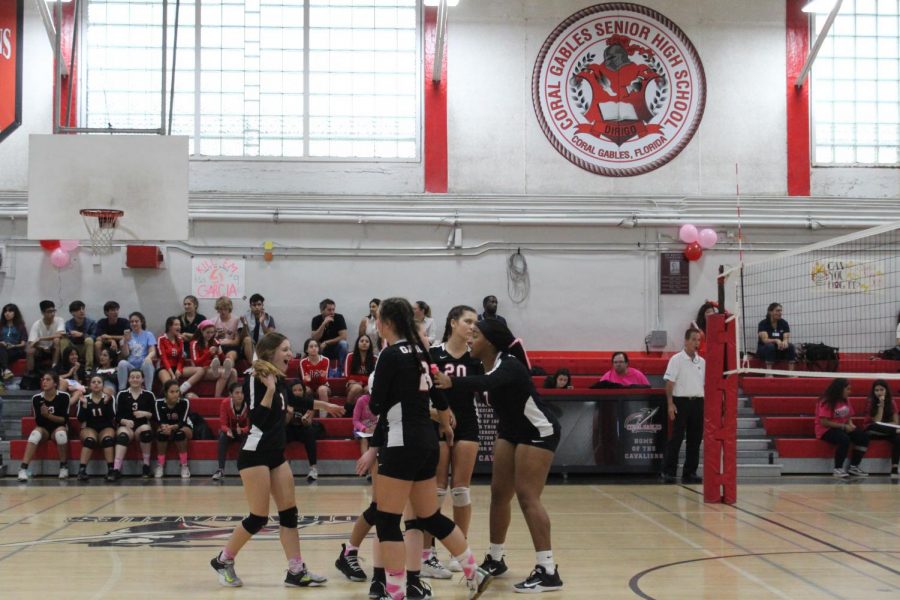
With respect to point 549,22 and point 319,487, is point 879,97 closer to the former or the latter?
point 549,22

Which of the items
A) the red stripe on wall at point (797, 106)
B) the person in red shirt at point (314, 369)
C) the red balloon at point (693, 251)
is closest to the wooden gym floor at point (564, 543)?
the person in red shirt at point (314, 369)

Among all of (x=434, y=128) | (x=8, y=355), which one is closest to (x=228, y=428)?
(x=8, y=355)

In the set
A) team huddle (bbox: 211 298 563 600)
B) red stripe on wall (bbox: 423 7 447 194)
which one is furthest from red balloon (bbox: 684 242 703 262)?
team huddle (bbox: 211 298 563 600)

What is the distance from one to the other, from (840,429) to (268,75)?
11.3 meters

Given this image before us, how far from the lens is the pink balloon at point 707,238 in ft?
59.9

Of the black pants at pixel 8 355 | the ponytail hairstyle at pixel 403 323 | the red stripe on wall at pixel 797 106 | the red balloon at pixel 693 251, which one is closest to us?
the ponytail hairstyle at pixel 403 323

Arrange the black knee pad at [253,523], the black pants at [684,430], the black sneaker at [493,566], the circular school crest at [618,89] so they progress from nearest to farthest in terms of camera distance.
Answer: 1. the black knee pad at [253,523]
2. the black sneaker at [493,566]
3. the black pants at [684,430]
4. the circular school crest at [618,89]

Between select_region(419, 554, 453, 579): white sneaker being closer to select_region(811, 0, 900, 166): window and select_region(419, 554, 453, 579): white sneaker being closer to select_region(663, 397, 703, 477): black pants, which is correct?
select_region(663, 397, 703, 477): black pants

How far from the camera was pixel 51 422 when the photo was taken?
14242 millimetres

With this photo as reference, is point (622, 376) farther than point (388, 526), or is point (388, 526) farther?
point (622, 376)

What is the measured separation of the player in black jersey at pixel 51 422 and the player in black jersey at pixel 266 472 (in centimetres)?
822

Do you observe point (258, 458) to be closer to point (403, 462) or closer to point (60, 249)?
point (403, 462)

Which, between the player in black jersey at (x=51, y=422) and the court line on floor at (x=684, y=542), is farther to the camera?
the player in black jersey at (x=51, y=422)

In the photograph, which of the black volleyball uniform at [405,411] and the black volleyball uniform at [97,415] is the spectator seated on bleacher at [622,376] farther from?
the black volleyball uniform at [405,411]
